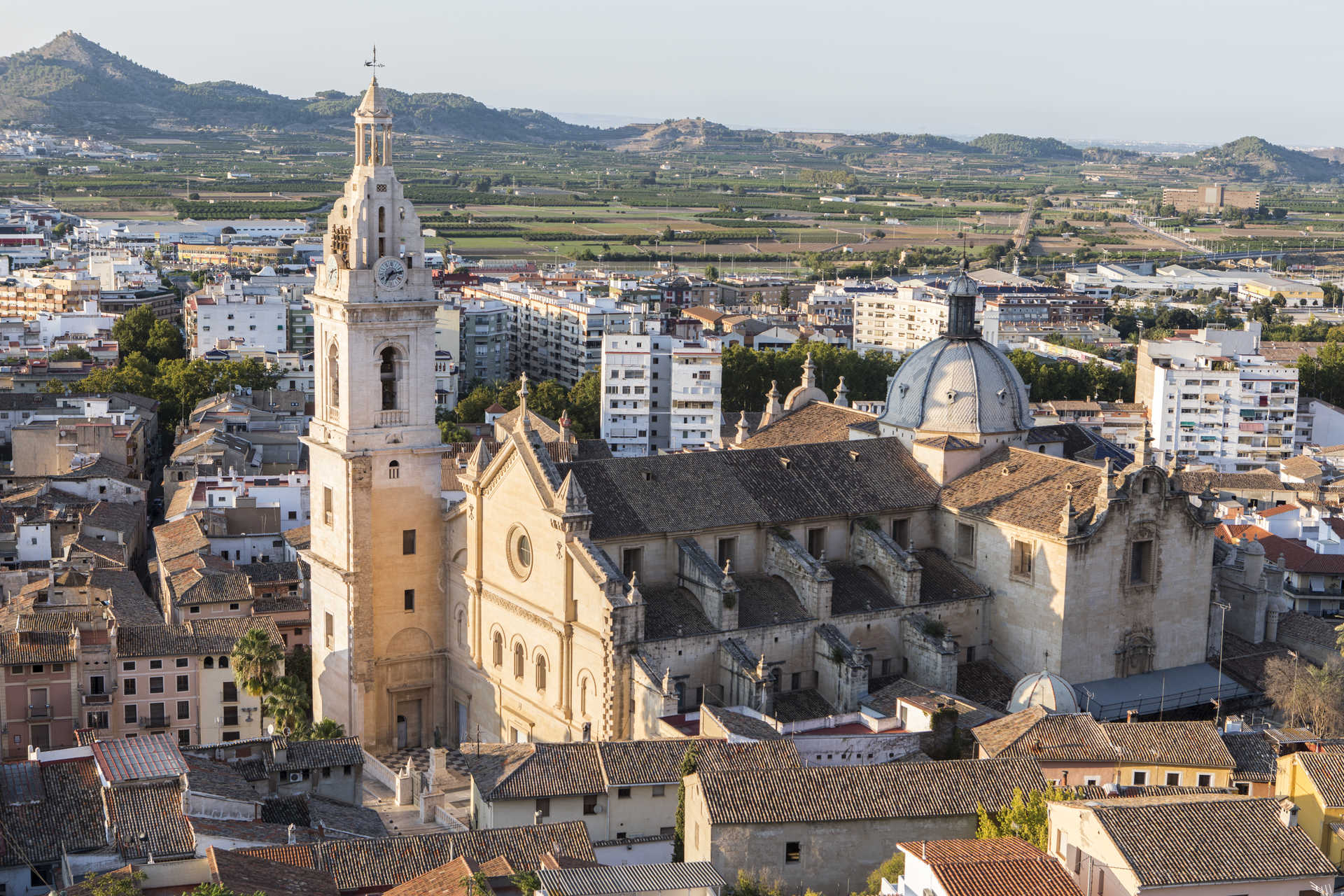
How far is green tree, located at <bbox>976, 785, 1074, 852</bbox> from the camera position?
37781 mm

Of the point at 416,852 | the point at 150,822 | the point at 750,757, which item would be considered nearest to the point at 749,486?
the point at 750,757

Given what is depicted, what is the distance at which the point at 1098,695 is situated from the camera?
2116 inches

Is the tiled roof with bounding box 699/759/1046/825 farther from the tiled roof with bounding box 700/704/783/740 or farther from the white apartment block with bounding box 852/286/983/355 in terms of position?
the white apartment block with bounding box 852/286/983/355

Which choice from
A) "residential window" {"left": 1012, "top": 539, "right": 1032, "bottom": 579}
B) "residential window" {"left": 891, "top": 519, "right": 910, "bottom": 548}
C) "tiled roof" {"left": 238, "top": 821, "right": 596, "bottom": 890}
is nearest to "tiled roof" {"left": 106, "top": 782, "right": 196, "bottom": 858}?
"tiled roof" {"left": 238, "top": 821, "right": 596, "bottom": 890}

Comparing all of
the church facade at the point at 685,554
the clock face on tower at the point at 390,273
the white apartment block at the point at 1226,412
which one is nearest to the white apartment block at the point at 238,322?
the white apartment block at the point at 1226,412

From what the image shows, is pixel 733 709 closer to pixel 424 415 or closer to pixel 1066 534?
pixel 1066 534

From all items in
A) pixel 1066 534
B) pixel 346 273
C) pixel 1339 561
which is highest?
pixel 346 273

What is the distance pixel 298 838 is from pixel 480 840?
5.51m

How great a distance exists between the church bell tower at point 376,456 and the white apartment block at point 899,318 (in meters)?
101

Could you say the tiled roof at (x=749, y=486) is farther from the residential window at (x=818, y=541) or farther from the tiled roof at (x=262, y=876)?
the tiled roof at (x=262, y=876)

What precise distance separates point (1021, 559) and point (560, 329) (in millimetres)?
91032

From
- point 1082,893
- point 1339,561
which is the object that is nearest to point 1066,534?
point 1082,893

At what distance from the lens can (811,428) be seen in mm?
63719

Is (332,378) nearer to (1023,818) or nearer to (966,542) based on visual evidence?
(966,542)
